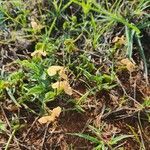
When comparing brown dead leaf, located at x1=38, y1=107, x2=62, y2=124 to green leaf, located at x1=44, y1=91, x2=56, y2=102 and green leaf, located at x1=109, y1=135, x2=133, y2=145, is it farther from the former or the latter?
green leaf, located at x1=109, y1=135, x2=133, y2=145

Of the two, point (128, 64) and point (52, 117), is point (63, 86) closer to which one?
point (52, 117)

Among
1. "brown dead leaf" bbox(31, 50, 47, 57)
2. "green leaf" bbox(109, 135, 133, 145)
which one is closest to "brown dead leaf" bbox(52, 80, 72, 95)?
"brown dead leaf" bbox(31, 50, 47, 57)

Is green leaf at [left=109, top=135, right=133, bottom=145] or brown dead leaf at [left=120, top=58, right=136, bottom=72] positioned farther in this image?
brown dead leaf at [left=120, top=58, right=136, bottom=72]

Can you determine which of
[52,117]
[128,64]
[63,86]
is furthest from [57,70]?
[128,64]

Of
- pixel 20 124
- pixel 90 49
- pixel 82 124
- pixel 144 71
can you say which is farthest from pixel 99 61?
pixel 20 124

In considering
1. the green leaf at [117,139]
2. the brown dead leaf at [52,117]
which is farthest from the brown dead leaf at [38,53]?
the green leaf at [117,139]

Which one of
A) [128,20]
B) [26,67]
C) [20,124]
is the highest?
[128,20]

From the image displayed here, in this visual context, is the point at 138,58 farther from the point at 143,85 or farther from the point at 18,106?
the point at 18,106

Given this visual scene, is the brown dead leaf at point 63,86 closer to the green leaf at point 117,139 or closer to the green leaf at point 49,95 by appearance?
the green leaf at point 49,95
